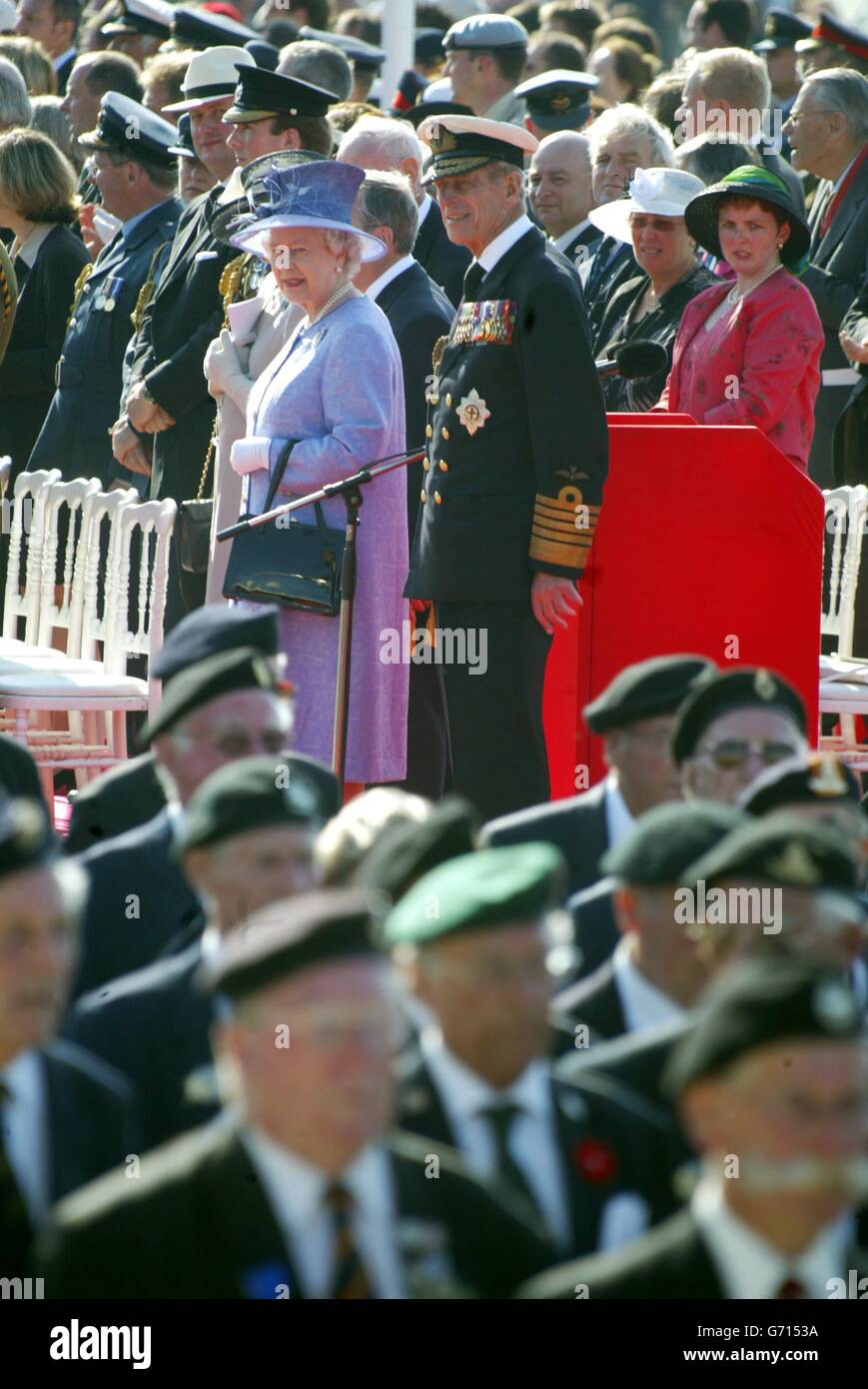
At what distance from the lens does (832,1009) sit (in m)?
2.37

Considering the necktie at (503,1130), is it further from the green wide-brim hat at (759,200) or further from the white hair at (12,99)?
the white hair at (12,99)

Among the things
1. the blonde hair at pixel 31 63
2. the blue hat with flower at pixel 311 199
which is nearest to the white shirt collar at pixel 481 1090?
the blue hat with flower at pixel 311 199

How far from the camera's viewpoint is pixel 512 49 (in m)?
9.62

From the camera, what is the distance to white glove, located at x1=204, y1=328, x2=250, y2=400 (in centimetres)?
638

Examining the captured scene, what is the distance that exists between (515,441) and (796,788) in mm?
2294

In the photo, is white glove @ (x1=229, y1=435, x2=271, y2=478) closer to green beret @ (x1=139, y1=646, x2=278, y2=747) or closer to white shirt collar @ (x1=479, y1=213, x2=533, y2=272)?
white shirt collar @ (x1=479, y1=213, x2=533, y2=272)

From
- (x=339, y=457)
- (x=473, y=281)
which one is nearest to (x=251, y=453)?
(x=339, y=457)

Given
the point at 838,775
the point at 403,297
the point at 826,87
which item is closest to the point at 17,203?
the point at 403,297

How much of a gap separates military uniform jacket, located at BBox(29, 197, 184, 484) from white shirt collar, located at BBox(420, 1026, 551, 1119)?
5.31m

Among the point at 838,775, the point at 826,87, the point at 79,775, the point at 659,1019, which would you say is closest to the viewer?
the point at 659,1019

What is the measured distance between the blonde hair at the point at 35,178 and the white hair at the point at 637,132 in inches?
70.4
